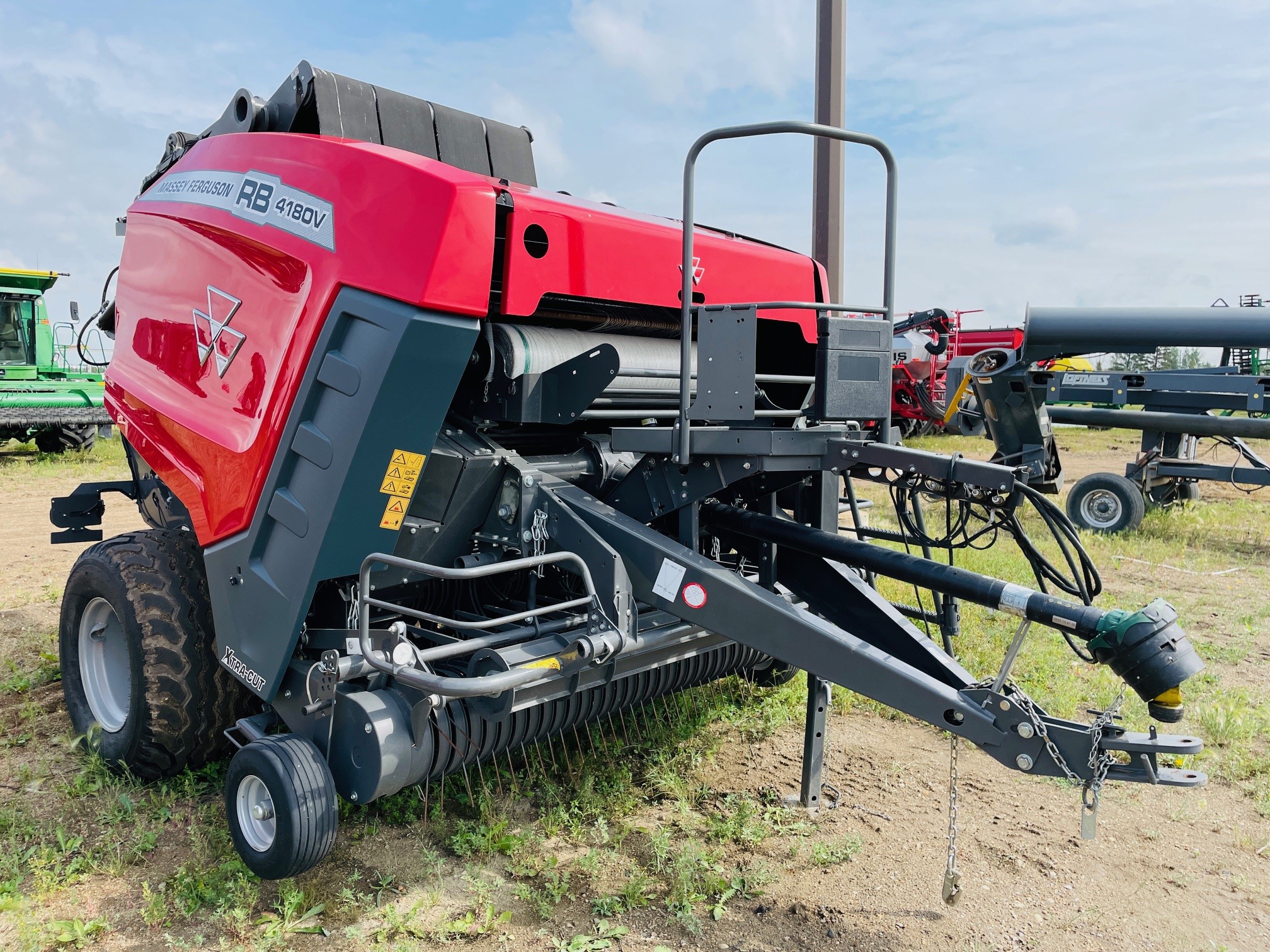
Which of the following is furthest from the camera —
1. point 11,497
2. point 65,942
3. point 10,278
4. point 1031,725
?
point 10,278

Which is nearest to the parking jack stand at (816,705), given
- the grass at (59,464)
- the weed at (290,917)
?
the weed at (290,917)

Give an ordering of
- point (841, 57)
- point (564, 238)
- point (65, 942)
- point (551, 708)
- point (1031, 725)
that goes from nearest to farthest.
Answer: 1. point (1031, 725)
2. point (65, 942)
3. point (564, 238)
4. point (551, 708)
5. point (841, 57)

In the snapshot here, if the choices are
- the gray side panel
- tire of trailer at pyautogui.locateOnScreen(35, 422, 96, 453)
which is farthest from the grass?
the gray side panel

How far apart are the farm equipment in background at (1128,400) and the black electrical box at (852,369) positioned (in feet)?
4.66

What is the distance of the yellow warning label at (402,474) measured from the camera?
2.66 m

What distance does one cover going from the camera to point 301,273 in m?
2.80

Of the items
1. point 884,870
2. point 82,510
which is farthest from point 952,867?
point 82,510

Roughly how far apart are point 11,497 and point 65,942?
927 centimetres

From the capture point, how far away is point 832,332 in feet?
8.79

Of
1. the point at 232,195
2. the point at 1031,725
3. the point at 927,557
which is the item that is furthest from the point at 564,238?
the point at 1031,725

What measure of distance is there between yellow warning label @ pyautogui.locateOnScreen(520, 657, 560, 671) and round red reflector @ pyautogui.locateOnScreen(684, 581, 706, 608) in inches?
15.6

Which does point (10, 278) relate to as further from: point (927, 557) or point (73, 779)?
point (927, 557)

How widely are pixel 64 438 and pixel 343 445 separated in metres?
12.9

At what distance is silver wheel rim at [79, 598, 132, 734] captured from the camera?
3.60m
